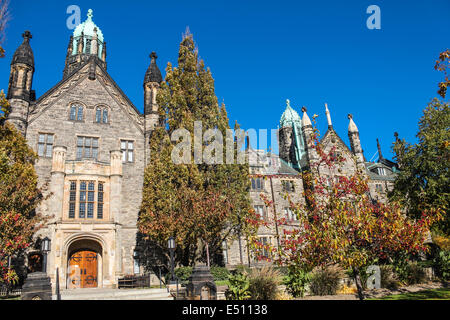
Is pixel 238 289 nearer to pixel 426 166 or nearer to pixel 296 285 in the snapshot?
pixel 296 285

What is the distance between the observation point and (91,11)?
36812 mm

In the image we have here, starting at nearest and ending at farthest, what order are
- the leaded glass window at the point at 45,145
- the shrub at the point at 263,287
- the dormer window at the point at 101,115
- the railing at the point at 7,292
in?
the shrub at the point at 263,287 → the railing at the point at 7,292 → the leaded glass window at the point at 45,145 → the dormer window at the point at 101,115

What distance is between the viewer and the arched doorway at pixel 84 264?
2147cm

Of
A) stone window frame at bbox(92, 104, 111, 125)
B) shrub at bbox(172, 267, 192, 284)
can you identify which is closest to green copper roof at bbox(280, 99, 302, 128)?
stone window frame at bbox(92, 104, 111, 125)

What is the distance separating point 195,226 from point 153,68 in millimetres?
14417

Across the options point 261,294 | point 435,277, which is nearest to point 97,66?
point 261,294

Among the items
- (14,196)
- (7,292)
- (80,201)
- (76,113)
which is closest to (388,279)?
(80,201)

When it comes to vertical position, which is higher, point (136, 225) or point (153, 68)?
point (153, 68)

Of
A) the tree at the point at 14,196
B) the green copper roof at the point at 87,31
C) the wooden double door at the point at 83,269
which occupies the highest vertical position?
the green copper roof at the point at 87,31

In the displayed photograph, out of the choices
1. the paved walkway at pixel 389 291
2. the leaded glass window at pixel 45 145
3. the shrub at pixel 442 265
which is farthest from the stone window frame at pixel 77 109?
the shrub at pixel 442 265

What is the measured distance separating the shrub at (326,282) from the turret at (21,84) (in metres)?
20.6

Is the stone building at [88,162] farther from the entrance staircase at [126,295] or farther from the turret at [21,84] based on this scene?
the entrance staircase at [126,295]

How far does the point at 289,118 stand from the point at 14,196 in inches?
1575
